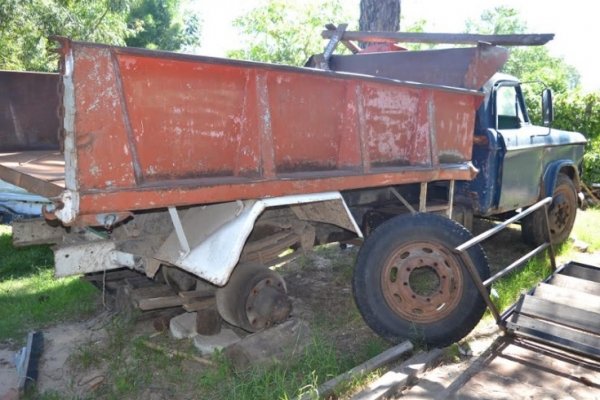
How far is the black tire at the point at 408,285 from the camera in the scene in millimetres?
3703

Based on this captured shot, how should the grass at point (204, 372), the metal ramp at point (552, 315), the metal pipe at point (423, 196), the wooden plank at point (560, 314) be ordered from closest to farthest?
the grass at point (204, 372) < the metal ramp at point (552, 315) < the wooden plank at point (560, 314) < the metal pipe at point (423, 196)

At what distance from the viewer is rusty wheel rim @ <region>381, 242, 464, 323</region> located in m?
3.76

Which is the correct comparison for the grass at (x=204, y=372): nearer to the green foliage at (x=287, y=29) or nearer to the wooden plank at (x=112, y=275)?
the wooden plank at (x=112, y=275)

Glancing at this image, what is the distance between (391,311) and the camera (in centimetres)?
374

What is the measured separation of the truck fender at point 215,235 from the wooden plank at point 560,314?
1725mm

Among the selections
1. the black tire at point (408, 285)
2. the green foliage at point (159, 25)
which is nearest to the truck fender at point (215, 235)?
the black tire at point (408, 285)

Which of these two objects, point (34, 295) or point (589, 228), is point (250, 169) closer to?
point (34, 295)

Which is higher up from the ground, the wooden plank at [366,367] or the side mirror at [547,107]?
the side mirror at [547,107]

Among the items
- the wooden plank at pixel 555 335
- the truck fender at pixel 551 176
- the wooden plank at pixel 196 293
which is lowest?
the wooden plank at pixel 555 335

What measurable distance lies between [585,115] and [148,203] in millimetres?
11842

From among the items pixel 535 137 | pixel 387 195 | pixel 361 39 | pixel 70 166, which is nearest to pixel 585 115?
pixel 535 137

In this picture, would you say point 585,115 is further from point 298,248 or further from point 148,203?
point 148,203

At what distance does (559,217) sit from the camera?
261 inches

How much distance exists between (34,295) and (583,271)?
201 inches
